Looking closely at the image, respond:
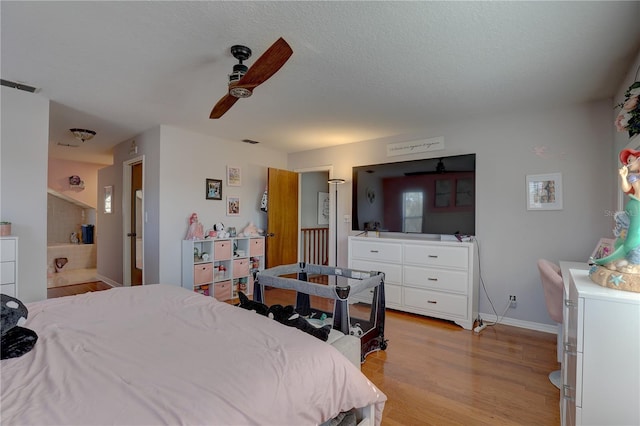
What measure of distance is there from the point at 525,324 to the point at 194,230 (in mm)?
4198

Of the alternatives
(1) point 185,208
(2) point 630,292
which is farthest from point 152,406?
(1) point 185,208

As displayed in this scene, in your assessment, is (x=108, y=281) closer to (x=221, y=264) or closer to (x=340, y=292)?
(x=221, y=264)

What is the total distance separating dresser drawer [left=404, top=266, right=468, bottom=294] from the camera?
3386mm

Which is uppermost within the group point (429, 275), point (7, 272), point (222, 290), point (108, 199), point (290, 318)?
point (108, 199)

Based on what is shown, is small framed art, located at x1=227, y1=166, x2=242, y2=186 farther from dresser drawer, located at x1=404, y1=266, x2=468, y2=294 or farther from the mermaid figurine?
the mermaid figurine

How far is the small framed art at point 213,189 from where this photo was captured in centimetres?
442

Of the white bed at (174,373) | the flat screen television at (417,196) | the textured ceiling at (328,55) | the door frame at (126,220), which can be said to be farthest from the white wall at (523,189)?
the door frame at (126,220)

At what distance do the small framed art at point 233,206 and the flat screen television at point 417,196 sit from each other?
1858 mm

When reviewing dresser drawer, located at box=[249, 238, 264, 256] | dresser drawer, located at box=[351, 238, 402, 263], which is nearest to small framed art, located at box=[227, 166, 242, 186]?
dresser drawer, located at box=[249, 238, 264, 256]

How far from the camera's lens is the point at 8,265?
7.91ft

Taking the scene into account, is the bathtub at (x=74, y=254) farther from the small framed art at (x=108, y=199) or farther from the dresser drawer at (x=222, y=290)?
the dresser drawer at (x=222, y=290)

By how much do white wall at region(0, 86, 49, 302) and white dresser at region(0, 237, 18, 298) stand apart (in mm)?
474

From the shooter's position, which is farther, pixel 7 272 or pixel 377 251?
pixel 377 251

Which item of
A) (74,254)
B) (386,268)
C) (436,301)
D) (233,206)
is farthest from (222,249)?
(74,254)
